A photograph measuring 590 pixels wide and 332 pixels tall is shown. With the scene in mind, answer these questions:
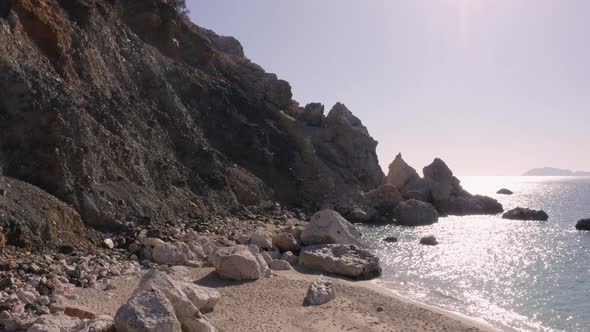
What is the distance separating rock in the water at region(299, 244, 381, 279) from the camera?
797 inches

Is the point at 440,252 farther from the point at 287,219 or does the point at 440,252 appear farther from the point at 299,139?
the point at 299,139

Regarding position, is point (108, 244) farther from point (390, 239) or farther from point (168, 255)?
point (390, 239)

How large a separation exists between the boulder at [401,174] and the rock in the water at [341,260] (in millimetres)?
34487

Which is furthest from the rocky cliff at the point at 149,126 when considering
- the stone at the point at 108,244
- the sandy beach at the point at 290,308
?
the sandy beach at the point at 290,308

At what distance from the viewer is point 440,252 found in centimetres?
2898

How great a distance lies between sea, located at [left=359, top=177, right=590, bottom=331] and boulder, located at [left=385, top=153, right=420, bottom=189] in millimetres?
14831

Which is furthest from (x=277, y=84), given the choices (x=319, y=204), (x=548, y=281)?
(x=548, y=281)

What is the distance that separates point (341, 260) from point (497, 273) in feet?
26.5

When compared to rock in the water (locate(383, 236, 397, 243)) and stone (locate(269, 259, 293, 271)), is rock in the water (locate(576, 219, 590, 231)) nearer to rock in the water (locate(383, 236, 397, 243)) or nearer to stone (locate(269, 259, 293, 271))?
rock in the water (locate(383, 236, 397, 243))

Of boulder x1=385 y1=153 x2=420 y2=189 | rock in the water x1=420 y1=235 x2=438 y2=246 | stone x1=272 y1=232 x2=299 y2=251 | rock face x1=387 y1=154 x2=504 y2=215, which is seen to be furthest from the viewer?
boulder x1=385 y1=153 x2=420 y2=189

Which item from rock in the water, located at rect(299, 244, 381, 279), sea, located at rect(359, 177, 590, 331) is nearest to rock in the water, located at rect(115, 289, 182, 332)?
sea, located at rect(359, 177, 590, 331)

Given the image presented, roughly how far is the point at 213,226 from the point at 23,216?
10.2 metres

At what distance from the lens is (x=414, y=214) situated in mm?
44188

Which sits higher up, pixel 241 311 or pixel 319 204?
pixel 319 204
